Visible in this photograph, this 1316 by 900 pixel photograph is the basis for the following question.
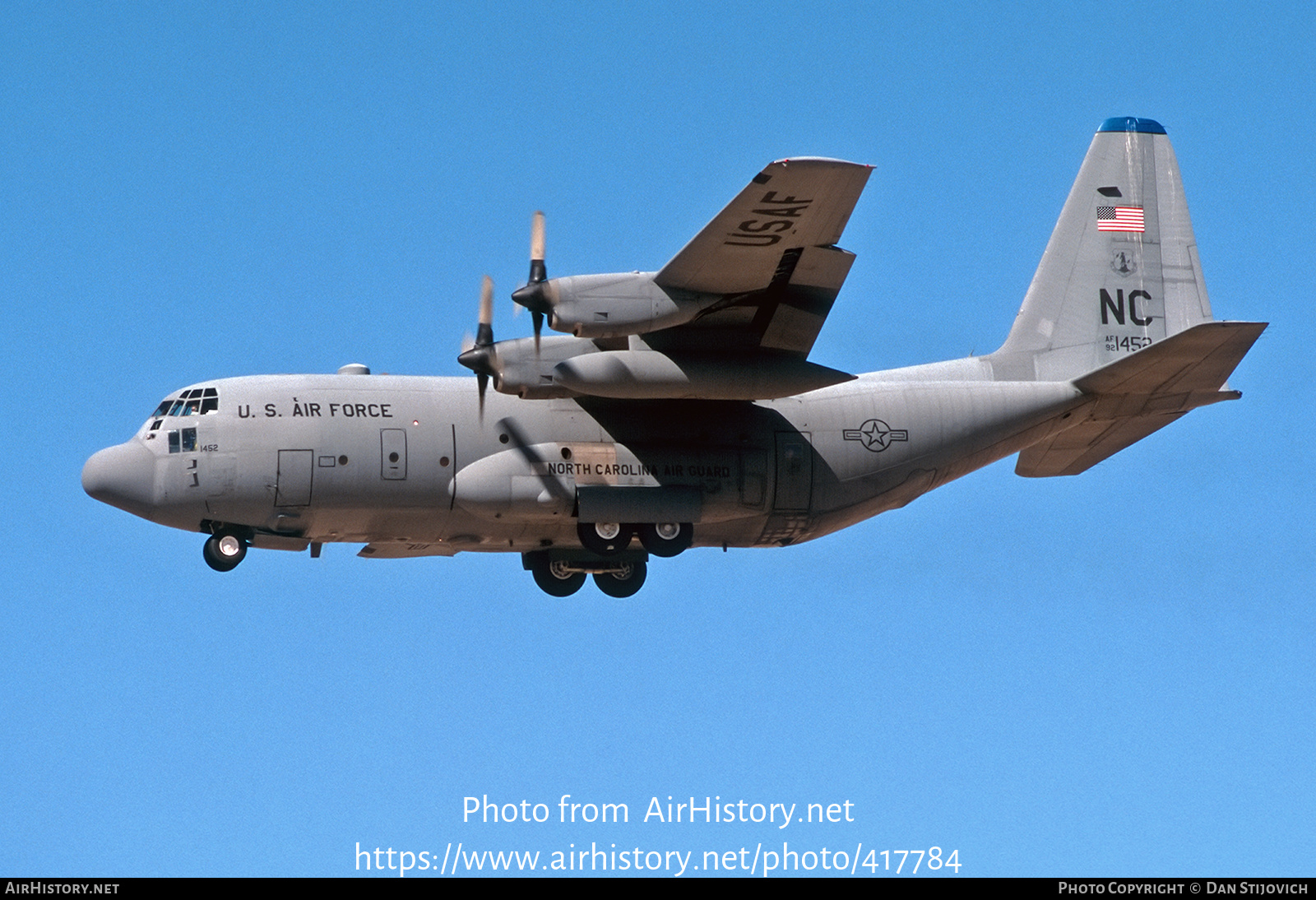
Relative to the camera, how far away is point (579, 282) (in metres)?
21.4

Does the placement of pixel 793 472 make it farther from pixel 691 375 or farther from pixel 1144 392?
pixel 1144 392

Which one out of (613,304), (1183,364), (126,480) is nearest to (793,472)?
(613,304)

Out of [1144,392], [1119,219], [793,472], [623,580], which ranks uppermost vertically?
[1119,219]

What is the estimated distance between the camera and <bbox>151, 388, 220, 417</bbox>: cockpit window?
907 inches

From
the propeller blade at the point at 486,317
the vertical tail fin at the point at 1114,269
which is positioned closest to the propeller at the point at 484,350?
the propeller blade at the point at 486,317

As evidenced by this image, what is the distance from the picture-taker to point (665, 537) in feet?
78.1

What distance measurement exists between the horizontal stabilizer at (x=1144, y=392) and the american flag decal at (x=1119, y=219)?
9.57 feet

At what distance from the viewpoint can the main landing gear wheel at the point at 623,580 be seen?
81.9ft

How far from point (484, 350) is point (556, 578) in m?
3.53

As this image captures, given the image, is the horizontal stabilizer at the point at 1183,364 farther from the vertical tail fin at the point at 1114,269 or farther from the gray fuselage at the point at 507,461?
the gray fuselage at the point at 507,461

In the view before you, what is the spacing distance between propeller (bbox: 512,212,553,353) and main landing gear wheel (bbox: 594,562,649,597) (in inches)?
146

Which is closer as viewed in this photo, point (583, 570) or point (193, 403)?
point (193, 403)

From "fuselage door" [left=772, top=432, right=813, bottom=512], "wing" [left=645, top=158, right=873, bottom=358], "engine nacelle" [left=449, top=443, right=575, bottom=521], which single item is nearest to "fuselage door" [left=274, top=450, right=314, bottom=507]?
"engine nacelle" [left=449, top=443, right=575, bottom=521]
